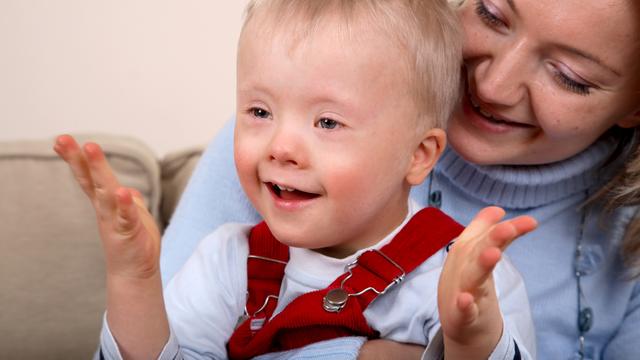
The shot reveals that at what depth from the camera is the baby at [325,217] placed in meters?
1.09

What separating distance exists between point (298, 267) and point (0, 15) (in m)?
1.48

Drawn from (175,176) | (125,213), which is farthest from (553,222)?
(175,176)

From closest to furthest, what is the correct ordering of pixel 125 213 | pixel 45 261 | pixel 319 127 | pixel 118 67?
pixel 125 213 → pixel 319 127 → pixel 45 261 → pixel 118 67

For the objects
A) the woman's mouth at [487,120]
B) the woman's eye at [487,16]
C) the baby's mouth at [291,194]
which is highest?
the woman's eye at [487,16]

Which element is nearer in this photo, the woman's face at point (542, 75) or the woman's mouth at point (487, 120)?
the woman's face at point (542, 75)

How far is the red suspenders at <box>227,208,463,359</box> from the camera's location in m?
1.18

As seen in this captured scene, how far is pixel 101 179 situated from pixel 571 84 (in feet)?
2.29

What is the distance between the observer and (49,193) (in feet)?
6.10

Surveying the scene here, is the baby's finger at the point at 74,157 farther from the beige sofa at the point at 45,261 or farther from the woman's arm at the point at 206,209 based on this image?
the beige sofa at the point at 45,261

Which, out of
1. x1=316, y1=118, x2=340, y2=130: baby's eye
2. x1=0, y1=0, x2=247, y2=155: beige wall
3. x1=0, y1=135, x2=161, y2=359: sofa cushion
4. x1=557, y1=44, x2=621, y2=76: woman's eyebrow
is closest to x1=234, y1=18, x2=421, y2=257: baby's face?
x1=316, y1=118, x2=340, y2=130: baby's eye

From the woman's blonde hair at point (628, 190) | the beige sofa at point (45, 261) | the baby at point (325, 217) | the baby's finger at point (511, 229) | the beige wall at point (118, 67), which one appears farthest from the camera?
the beige wall at point (118, 67)

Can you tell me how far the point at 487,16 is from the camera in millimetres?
1335

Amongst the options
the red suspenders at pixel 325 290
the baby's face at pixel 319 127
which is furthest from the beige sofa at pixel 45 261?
the baby's face at pixel 319 127

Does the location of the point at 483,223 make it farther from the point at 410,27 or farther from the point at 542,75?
the point at 542,75
